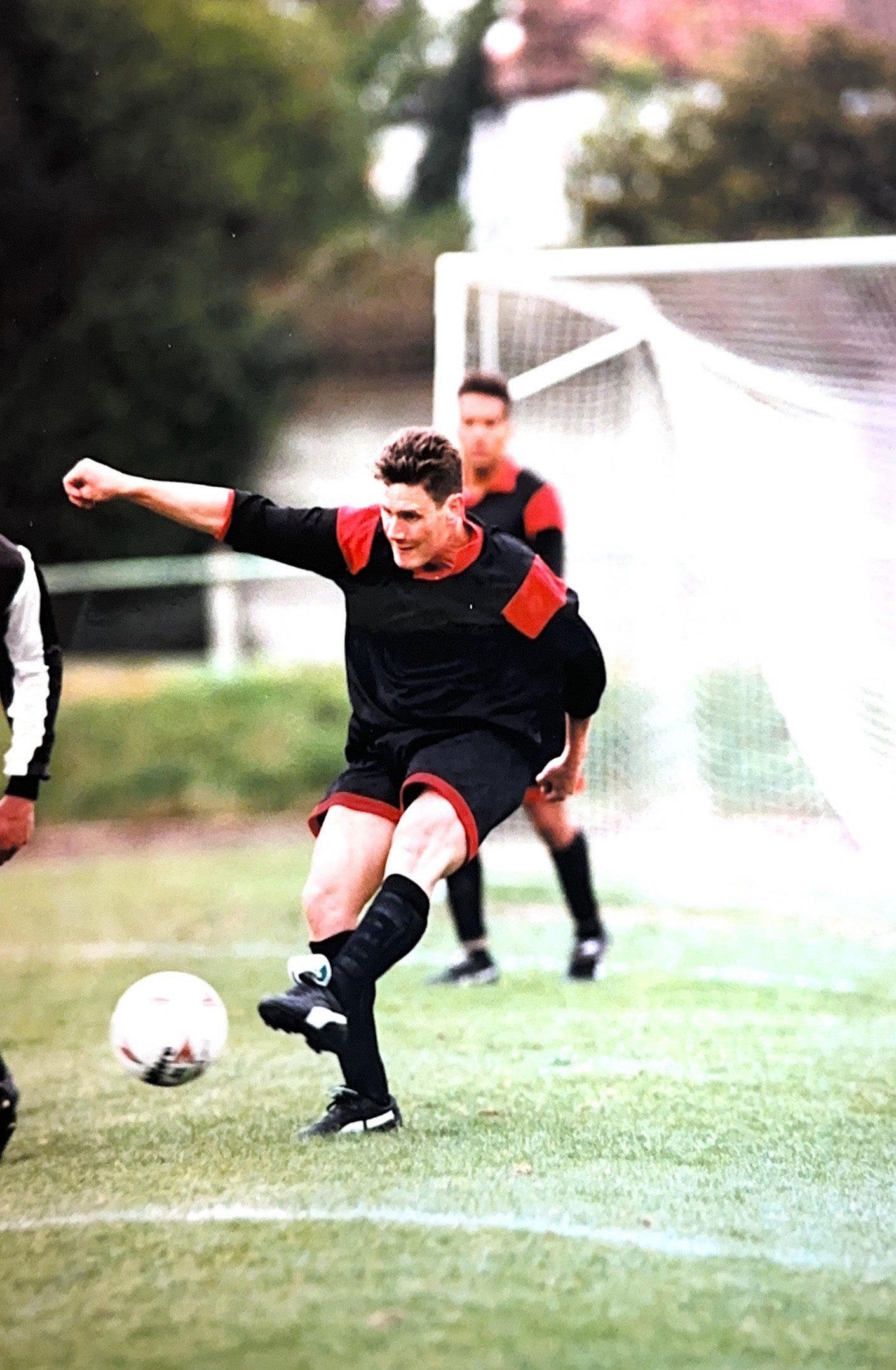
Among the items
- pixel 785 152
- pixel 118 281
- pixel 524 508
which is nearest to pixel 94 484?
pixel 524 508

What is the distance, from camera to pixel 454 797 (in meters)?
4.68

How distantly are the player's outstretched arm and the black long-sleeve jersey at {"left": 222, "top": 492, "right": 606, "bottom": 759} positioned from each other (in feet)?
0.13

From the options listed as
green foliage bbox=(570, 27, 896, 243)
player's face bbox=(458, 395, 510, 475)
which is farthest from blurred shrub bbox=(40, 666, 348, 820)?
green foliage bbox=(570, 27, 896, 243)

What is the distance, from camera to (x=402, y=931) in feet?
15.1

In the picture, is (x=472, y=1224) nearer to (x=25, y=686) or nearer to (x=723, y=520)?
(x=25, y=686)

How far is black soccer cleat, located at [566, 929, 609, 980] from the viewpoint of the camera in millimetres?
7199

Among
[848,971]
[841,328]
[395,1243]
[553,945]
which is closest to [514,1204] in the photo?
[395,1243]

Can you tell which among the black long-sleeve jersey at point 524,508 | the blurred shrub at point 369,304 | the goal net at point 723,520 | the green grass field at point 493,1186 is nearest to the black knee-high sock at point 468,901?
the green grass field at point 493,1186

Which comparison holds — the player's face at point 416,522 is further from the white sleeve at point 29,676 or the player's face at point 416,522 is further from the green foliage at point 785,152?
the green foliage at point 785,152

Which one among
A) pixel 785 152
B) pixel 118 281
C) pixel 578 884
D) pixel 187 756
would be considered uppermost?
pixel 785 152

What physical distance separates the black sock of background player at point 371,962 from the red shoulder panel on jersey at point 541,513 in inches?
101

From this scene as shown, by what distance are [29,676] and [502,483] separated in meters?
2.68

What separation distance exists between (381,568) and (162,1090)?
1.67 m

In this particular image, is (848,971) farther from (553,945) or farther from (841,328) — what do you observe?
(841,328)
